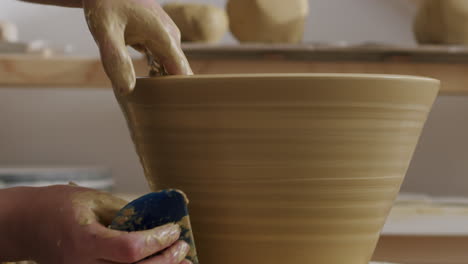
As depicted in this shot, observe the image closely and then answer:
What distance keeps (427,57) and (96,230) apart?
2.84 ft

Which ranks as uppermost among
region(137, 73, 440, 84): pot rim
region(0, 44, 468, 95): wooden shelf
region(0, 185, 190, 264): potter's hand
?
region(137, 73, 440, 84): pot rim

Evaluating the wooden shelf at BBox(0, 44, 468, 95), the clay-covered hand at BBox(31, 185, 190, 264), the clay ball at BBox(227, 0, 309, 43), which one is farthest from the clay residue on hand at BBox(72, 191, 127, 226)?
the clay ball at BBox(227, 0, 309, 43)

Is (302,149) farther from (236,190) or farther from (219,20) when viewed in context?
(219,20)

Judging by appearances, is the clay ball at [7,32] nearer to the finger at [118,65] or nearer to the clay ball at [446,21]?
the clay ball at [446,21]

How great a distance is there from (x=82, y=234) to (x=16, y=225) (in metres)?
0.08

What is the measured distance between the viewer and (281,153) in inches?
16.4

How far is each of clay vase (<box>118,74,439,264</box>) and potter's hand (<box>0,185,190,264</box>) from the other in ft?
0.20

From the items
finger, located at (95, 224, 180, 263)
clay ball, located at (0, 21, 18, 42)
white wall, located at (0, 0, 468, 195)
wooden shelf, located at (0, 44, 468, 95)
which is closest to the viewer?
finger, located at (95, 224, 180, 263)

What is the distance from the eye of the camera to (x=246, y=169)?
16.6 inches

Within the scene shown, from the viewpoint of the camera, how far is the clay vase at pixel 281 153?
41cm

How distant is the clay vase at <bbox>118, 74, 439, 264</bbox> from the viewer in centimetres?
41

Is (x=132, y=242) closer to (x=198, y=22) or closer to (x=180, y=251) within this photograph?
(x=180, y=251)

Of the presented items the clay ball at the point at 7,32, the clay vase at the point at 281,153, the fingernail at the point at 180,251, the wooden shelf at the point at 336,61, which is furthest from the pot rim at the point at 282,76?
the clay ball at the point at 7,32

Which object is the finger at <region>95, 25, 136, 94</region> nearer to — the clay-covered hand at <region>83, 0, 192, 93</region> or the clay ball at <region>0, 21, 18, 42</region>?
the clay-covered hand at <region>83, 0, 192, 93</region>
